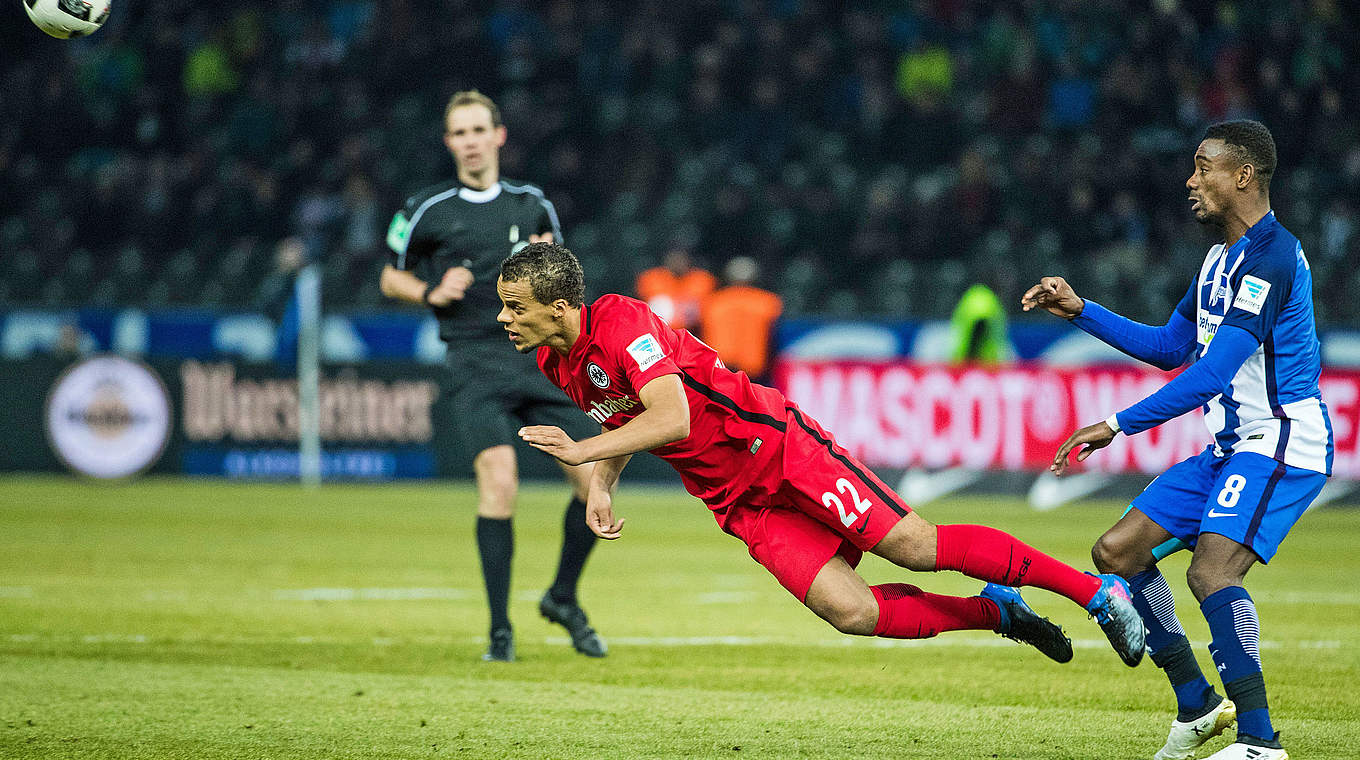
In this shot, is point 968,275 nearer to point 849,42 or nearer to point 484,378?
point 849,42

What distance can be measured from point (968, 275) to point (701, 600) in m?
8.39

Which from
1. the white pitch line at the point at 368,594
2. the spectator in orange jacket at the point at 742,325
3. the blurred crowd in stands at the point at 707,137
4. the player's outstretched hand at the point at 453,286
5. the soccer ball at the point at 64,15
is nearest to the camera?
the player's outstretched hand at the point at 453,286

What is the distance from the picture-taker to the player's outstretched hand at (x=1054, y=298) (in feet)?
17.0

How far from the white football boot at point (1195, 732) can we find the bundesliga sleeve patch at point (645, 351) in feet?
6.60

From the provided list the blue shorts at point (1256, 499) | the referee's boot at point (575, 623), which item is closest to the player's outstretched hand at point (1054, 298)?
the blue shorts at point (1256, 499)

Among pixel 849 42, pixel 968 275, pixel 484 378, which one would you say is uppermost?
pixel 849 42

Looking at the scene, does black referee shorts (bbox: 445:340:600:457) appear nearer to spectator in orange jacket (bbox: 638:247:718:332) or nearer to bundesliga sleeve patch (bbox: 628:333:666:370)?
bundesliga sleeve patch (bbox: 628:333:666:370)

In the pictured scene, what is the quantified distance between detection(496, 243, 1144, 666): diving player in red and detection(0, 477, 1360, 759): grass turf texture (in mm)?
456

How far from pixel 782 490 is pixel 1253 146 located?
6.06ft

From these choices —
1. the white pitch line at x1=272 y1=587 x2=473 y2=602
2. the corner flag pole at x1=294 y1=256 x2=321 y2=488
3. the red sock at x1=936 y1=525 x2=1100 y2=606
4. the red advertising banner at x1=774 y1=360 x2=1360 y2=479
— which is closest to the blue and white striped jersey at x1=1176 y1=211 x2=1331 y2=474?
the red sock at x1=936 y1=525 x2=1100 y2=606

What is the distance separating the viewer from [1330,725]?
17.9ft

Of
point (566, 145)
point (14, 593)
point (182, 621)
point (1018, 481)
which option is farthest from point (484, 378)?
point (566, 145)

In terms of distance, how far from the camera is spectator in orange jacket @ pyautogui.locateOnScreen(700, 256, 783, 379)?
16141 millimetres

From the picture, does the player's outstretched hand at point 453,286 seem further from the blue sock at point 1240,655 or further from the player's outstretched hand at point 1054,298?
the blue sock at point 1240,655
